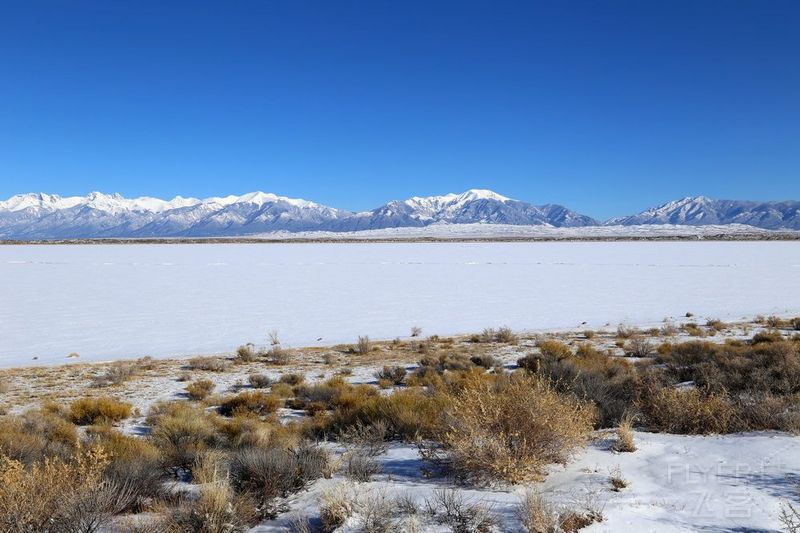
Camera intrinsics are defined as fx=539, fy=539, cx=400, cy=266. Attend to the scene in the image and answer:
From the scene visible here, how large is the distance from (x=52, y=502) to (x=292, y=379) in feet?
22.2

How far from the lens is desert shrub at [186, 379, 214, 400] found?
9.51 meters

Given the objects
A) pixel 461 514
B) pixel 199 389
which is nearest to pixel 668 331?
pixel 199 389

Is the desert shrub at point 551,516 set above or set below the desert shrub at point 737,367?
above

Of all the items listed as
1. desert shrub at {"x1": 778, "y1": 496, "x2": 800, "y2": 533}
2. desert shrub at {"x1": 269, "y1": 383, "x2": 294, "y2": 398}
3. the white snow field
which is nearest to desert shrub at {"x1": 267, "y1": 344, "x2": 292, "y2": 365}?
desert shrub at {"x1": 269, "y1": 383, "x2": 294, "y2": 398}

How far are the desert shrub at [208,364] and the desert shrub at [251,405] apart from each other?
3419 mm

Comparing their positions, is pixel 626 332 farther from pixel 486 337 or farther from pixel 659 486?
pixel 659 486

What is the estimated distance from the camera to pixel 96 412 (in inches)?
317

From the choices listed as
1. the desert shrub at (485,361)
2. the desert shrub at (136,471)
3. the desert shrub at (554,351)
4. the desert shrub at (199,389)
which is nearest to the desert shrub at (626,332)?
the desert shrub at (554,351)

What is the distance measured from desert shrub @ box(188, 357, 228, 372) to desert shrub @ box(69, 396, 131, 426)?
3.90 m

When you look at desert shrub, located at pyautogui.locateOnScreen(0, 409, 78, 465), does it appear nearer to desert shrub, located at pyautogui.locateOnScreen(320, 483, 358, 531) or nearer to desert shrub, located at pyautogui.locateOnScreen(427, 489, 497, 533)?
desert shrub, located at pyautogui.locateOnScreen(320, 483, 358, 531)

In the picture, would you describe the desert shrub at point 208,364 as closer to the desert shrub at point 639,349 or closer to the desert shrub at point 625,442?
the desert shrub at point 625,442

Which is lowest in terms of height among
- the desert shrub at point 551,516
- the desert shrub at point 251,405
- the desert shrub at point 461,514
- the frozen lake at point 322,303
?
the frozen lake at point 322,303

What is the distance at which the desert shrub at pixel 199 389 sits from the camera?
951cm

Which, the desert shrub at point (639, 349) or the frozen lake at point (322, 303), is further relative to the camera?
the frozen lake at point (322, 303)
